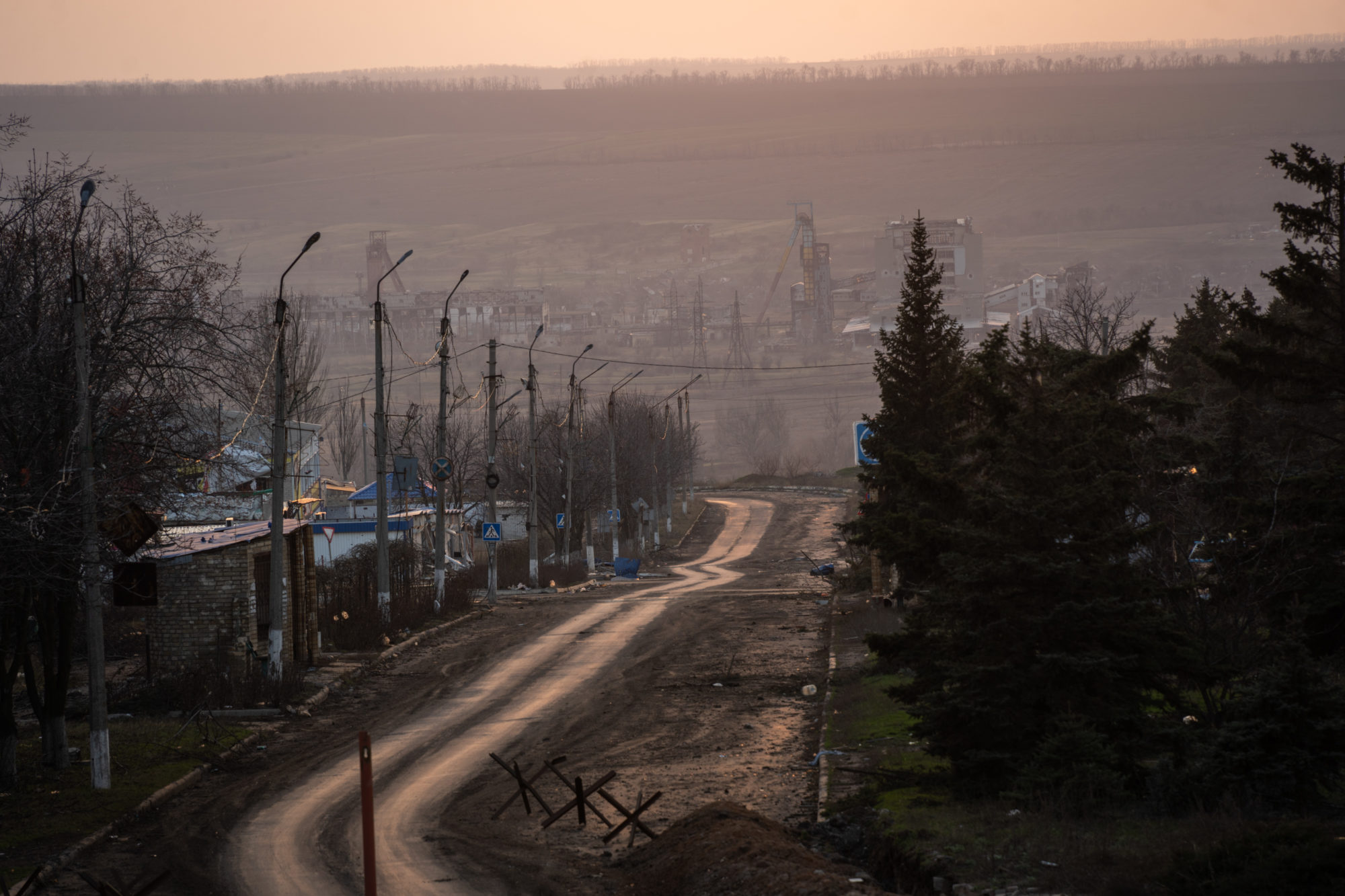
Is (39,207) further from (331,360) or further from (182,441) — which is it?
(331,360)

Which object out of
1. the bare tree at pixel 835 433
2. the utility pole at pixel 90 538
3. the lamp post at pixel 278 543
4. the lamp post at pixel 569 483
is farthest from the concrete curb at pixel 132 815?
the bare tree at pixel 835 433

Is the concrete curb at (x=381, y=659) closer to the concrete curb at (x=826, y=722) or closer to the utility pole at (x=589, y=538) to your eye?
the concrete curb at (x=826, y=722)

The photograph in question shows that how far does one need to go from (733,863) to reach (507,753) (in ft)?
24.5

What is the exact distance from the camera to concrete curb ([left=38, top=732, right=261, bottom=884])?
503 inches

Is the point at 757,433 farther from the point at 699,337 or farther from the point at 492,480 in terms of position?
the point at 492,480

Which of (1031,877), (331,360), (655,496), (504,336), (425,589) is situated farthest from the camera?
(504,336)

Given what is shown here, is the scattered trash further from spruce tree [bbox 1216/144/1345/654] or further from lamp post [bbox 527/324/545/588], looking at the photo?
lamp post [bbox 527/324/545/588]

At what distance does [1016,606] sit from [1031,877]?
367 centimetres

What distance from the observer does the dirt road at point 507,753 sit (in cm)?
1291

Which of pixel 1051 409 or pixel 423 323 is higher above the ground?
pixel 423 323

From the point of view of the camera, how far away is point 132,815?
14820 millimetres

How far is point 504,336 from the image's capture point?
198 m

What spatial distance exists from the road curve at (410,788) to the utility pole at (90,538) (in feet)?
7.80

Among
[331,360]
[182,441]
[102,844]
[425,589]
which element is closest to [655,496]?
[425,589]
